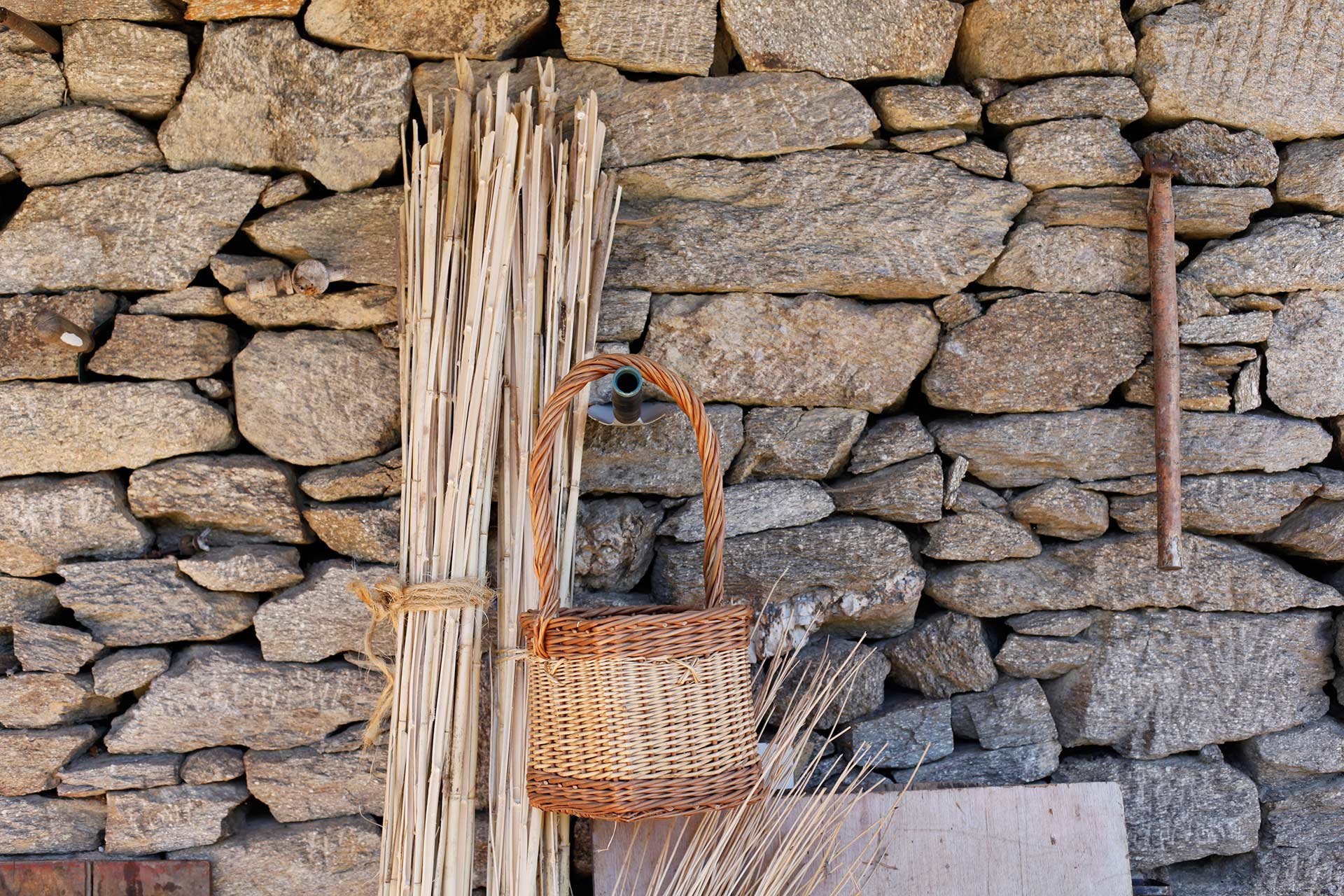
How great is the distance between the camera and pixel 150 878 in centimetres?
192

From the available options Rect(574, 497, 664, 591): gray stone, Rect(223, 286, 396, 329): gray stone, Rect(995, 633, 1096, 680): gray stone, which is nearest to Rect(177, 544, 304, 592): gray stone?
Rect(223, 286, 396, 329): gray stone

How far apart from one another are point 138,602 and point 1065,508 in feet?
6.24

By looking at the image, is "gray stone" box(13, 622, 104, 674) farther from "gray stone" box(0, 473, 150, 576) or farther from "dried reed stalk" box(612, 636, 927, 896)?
"dried reed stalk" box(612, 636, 927, 896)

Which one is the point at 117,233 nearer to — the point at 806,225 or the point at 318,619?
the point at 318,619

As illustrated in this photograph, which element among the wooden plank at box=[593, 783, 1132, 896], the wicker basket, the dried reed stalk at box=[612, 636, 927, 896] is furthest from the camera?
the wooden plank at box=[593, 783, 1132, 896]

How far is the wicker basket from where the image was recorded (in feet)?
5.08

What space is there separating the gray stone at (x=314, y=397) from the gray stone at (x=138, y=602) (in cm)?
32

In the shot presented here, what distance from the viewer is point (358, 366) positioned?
6.60 ft

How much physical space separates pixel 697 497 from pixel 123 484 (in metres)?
1.17

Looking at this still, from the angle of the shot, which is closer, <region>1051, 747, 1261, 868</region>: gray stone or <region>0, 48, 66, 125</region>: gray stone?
<region>0, 48, 66, 125</region>: gray stone

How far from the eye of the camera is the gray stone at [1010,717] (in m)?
2.10

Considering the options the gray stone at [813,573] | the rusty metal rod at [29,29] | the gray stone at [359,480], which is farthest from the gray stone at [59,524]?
the gray stone at [813,573]

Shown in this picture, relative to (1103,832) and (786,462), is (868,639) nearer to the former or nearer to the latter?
(786,462)

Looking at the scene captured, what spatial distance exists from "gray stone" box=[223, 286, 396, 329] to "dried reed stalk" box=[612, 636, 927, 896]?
1.06 meters
